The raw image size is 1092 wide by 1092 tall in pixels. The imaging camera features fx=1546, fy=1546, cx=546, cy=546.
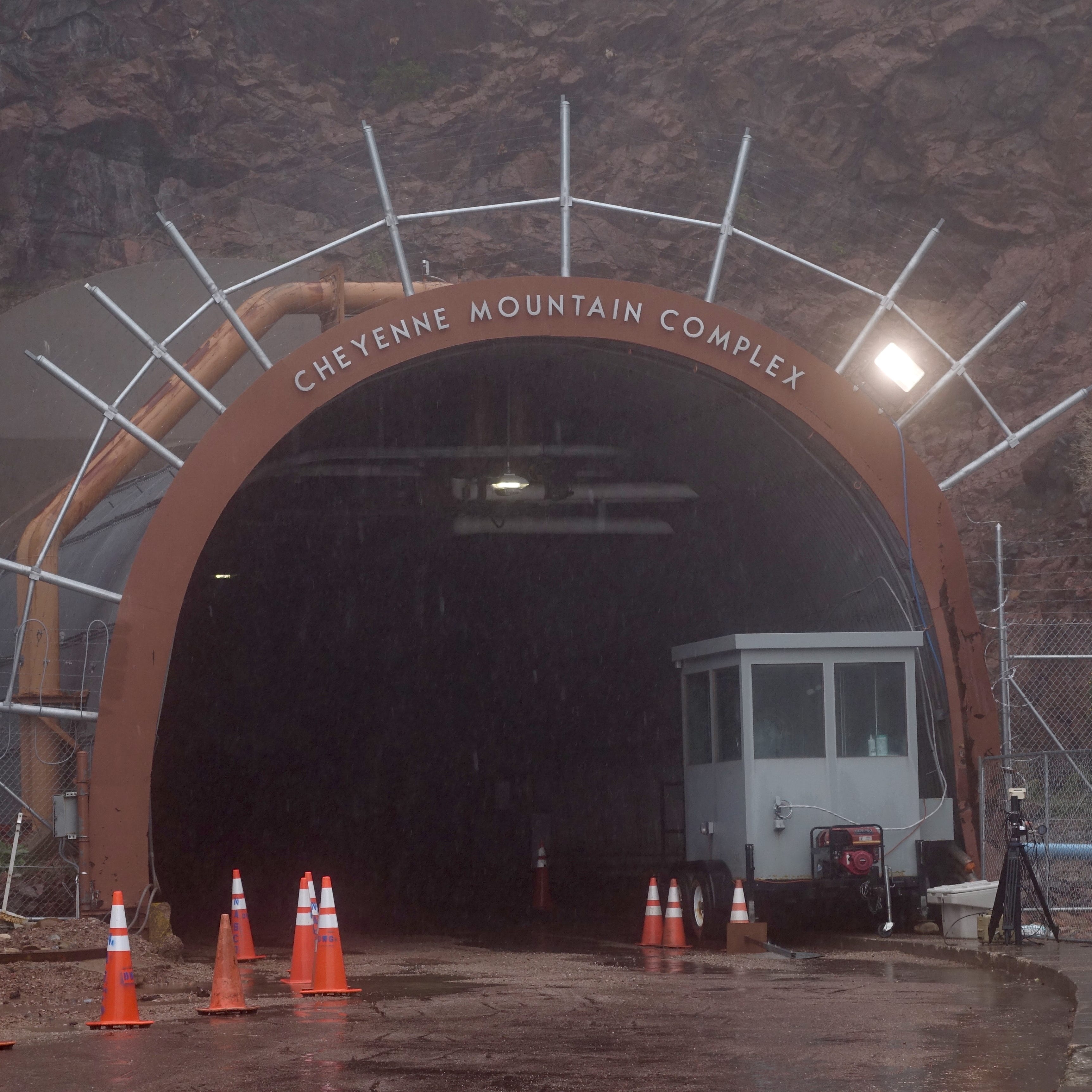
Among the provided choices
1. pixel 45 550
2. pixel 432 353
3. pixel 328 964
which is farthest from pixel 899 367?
pixel 328 964

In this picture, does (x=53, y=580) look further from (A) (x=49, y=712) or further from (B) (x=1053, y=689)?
(B) (x=1053, y=689)

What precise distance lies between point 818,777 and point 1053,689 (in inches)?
497

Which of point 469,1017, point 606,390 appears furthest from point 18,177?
point 469,1017

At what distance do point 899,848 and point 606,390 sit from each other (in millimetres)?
7032

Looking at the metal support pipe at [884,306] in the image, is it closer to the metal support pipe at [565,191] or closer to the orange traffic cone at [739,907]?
the metal support pipe at [565,191]

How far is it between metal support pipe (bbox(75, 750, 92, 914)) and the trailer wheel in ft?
20.9

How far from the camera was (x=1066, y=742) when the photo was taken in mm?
26891

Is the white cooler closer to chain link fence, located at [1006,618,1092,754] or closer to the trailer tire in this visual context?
the trailer tire

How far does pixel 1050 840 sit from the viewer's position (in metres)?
19.1

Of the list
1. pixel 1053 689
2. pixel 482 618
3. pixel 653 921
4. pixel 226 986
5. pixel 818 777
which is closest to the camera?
pixel 226 986

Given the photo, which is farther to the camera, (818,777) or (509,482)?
(509,482)

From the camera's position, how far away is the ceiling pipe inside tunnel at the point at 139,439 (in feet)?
54.8

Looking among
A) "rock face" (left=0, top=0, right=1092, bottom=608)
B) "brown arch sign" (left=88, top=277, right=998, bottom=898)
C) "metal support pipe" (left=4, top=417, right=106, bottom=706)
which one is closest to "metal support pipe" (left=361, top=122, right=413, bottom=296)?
"brown arch sign" (left=88, top=277, right=998, bottom=898)

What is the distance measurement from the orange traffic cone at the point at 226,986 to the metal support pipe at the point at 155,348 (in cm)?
711
